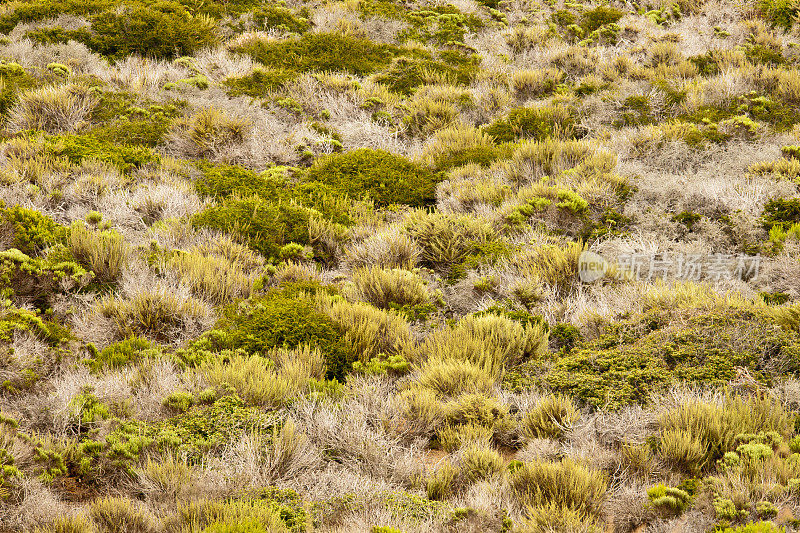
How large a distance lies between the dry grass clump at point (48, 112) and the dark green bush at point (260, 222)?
335 cm

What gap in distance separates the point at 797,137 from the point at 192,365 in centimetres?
846

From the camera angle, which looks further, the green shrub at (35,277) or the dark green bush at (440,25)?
the dark green bush at (440,25)

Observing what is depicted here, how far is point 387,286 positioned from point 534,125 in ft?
16.0

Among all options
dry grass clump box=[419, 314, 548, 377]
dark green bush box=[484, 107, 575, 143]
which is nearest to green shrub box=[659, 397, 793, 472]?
dry grass clump box=[419, 314, 548, 377]

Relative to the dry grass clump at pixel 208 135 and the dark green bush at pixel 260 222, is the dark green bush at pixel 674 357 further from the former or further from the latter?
the dry grass clump at pixel 208 135

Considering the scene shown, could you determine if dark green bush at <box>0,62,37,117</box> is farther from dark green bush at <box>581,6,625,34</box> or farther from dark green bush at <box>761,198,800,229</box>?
dark green bush at <box>581,6,625,34</box>

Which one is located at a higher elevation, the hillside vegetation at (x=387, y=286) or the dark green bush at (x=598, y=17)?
the dark green bush at (x=598, y=17)

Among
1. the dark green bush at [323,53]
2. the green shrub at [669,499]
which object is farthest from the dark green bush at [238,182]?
the green shrub at [669,499]

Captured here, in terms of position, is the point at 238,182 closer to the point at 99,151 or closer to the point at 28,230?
the point at 99,151

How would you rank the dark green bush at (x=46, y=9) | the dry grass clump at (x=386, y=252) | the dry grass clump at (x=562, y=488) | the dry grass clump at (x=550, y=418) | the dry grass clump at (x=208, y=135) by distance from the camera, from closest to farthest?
the dry grass clump at (x=562, y=488) → the dry grass clump at (x=550, y=418) → the dry grass clump at (x=386, y=252) → the dry grass clump at (x=208, y=135) → the dark green bush at (x=46, y=9)

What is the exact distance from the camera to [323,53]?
11922 millimetres

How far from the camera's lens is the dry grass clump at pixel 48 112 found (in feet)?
28.3

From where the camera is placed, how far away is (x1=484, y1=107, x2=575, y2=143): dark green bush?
9492mm

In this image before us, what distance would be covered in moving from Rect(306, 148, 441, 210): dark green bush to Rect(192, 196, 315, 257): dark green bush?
99cm
